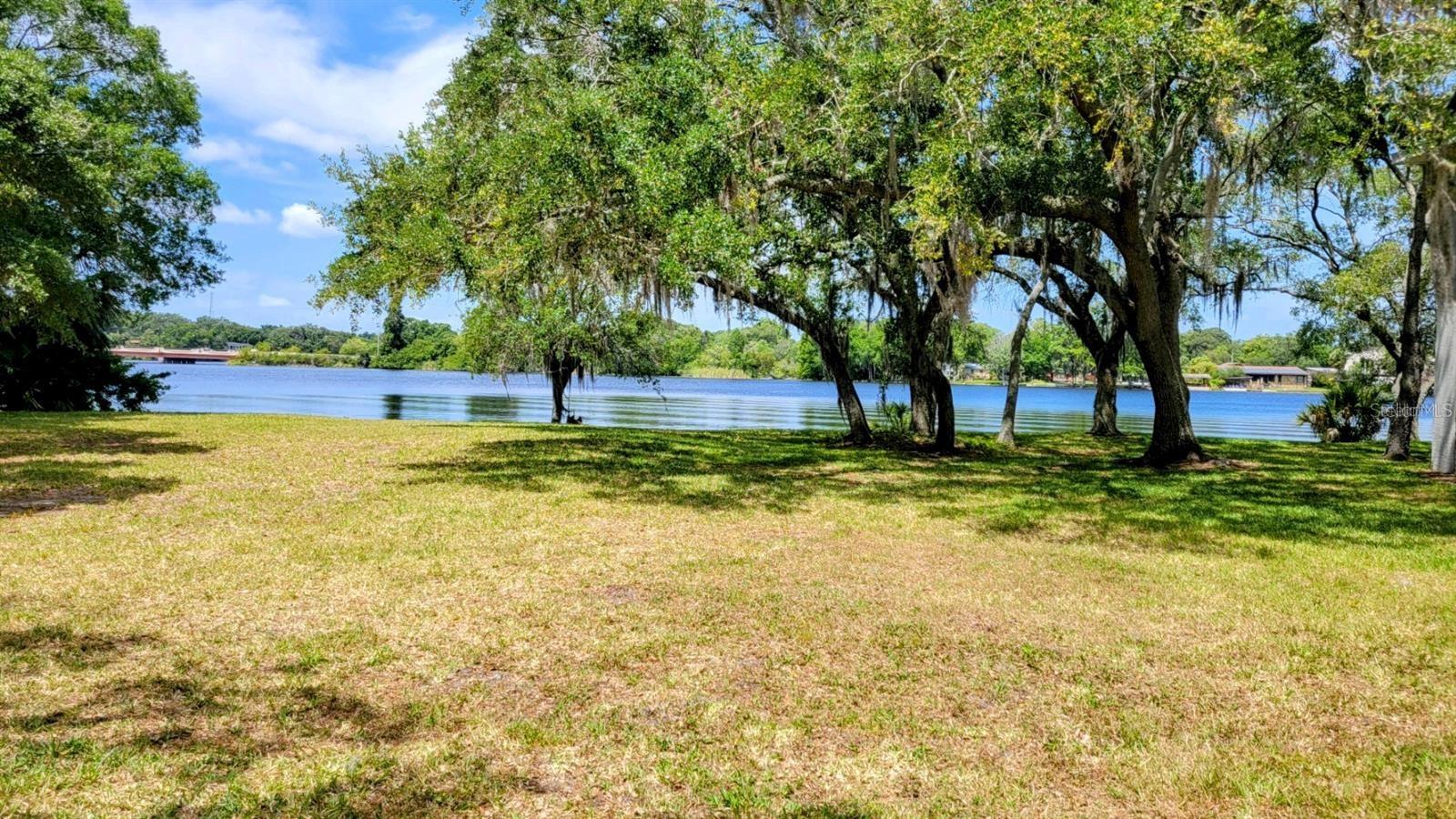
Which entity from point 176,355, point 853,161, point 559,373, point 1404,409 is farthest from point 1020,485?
point 176,355

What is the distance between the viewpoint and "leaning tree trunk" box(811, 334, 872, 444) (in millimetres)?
17359

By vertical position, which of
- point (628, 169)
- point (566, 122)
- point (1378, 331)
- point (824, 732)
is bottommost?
point (824, 732)

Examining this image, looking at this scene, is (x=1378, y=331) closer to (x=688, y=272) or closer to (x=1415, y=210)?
(x=1415, y=210)

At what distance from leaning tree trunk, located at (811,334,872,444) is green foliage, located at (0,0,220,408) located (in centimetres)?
1301

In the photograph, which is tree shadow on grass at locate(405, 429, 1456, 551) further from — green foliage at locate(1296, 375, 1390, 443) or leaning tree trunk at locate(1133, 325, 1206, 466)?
green foliage at locate(1296, 375, 1390, 443)

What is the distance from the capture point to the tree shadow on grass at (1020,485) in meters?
8.87

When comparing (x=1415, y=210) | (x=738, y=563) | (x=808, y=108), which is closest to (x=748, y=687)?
(x=738, y=563)

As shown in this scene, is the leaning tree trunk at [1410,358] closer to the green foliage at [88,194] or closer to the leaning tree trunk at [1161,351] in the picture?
the leaning tree trunk at [1161,351]

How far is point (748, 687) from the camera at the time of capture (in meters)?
4.22

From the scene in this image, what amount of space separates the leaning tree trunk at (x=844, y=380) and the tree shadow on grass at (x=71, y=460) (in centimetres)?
1170

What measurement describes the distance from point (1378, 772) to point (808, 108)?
11.0 m

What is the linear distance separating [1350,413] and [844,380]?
14.7m

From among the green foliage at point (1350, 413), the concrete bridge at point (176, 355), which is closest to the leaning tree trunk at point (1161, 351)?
the green foliage at point (1350, 413)

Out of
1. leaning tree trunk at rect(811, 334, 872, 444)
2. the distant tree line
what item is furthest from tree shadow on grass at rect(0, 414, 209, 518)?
leaning tree trunk at rect(811, 334, 872, 444)
